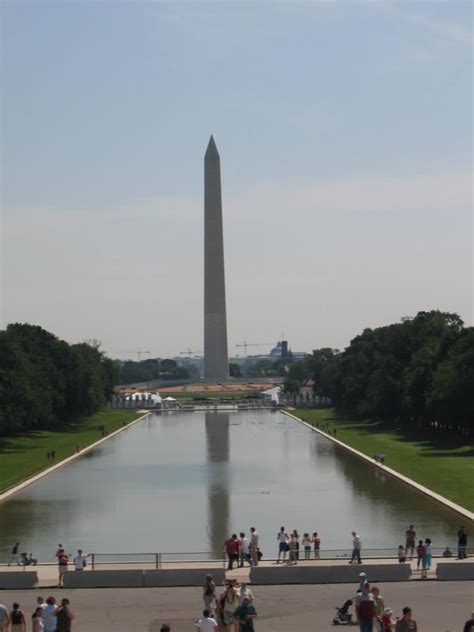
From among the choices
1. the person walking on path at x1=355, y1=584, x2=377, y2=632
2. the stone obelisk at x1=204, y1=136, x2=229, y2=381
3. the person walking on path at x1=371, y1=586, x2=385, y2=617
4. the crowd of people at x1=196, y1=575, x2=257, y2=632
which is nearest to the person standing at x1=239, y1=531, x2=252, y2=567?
the crowd of people at x1=196, y1=575, x2=257, y2=632

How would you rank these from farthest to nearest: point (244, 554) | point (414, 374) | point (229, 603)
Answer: point (414, 374) < point (244, 554) < point (229, 603)

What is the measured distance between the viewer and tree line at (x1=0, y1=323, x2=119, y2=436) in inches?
2268

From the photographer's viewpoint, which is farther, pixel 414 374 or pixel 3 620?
pixel 414 374

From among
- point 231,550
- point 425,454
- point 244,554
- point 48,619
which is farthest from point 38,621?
point 425,454

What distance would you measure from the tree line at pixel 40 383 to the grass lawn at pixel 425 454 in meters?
16.1

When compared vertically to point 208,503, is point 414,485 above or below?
above

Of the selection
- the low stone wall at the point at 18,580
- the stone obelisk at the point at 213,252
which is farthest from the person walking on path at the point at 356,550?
the stone obelisk at the point at 213,252

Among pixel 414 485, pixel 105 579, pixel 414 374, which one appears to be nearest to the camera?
pixel 105 579

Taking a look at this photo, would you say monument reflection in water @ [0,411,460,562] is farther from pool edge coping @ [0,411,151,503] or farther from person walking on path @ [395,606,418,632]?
person walking on path @ [395,606,418,632]

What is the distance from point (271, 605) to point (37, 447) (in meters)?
41.5

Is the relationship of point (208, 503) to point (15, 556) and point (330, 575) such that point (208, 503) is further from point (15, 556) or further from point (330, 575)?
point (330, 575)

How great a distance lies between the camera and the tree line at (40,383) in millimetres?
57616

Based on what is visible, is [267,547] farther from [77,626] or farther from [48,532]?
[77,626]

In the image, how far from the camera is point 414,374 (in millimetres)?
67188
